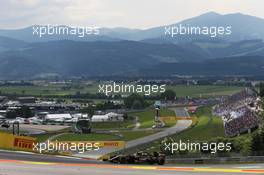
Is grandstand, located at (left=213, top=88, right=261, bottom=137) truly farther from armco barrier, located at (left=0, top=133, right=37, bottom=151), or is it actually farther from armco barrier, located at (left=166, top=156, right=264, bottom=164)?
armco barrier, located at (left=0, top=133, right=37, bottom=151)

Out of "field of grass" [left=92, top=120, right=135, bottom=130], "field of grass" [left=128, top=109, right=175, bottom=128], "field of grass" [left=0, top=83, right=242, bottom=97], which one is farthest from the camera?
"field of grass" [left=0, top=83, right=242, bottom=97]

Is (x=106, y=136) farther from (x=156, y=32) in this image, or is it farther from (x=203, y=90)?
(x=156, y=32)

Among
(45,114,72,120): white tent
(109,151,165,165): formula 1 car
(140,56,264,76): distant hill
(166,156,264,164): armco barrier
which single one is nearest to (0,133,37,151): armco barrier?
(45,114,72,120): white tent

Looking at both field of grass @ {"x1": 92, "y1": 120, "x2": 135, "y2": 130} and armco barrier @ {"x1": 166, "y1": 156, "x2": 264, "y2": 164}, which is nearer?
armco barrier @ {"x1": 166, "y1": 156, "x2": 264, "y2": 164}

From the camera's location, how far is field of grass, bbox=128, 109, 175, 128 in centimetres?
3522

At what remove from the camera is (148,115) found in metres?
36.1

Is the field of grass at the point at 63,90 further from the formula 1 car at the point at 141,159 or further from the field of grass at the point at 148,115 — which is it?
the formula 1 car at the point at 141,159

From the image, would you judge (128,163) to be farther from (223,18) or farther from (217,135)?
(223,18)

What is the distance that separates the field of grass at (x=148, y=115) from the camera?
35219mm

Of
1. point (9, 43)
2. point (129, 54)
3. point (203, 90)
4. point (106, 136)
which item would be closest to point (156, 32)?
point (129, 54)

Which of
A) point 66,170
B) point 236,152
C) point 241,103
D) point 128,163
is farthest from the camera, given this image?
point 241,103

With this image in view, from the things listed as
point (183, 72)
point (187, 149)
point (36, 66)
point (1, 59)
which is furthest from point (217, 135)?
point (1, 59)

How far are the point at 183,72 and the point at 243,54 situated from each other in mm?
10630

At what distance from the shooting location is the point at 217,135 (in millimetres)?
36938
